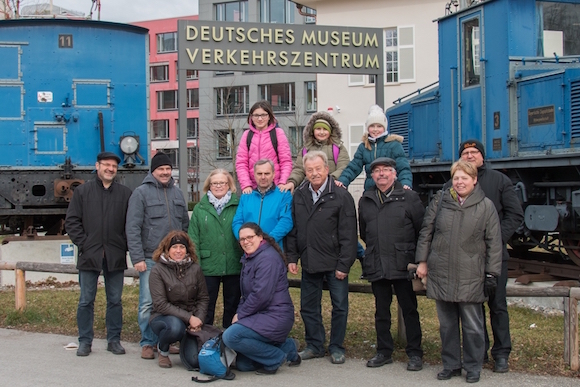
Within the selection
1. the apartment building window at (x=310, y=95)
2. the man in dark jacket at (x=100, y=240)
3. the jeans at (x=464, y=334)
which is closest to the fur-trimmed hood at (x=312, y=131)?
the man in dark jacket at (x=100, y=240)

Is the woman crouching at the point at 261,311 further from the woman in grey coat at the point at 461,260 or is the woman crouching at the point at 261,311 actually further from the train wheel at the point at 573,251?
the train wheel at the point at 573,251

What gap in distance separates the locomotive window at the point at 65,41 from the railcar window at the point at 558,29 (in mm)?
7772

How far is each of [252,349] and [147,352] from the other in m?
1.26

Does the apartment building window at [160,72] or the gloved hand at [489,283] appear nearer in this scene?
the gloved hand at [489,283]

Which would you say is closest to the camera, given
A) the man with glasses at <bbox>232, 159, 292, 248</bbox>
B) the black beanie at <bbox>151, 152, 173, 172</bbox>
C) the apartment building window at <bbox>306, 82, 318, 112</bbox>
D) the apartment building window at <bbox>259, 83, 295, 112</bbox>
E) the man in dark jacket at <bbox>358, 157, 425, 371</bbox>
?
the man in dark jacket at <bbox>358, 157, 425, 371</bbox>

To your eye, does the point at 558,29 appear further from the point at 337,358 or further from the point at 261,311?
the point at 261,311

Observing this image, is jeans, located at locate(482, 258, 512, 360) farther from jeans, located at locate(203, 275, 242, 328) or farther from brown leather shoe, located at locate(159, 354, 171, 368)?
brown leather shoe, located at locate(159, 354, 171, 368)

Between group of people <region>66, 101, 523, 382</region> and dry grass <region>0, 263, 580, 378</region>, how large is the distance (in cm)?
43

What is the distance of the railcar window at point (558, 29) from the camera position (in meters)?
11.1

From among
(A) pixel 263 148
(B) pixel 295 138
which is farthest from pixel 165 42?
(A) pixel 263 148

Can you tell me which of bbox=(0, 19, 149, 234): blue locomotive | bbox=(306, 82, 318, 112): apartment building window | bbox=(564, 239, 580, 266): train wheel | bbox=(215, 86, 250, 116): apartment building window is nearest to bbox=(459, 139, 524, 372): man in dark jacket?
bbox=(564, 239, 580, 266): train wheel

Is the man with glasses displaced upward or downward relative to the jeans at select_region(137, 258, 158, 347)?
upward

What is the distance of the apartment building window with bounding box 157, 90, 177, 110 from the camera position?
178ft

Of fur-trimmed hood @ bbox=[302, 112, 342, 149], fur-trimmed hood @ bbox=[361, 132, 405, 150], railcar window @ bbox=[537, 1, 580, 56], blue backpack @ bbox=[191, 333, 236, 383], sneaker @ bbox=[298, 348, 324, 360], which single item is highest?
railcar window @ bbox=[537, 1, 580, 56]
